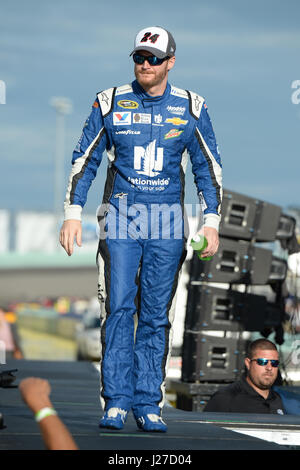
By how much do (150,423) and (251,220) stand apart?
5232 mm

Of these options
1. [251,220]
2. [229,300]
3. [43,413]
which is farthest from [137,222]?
[229,300]

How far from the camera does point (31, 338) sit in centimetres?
4706

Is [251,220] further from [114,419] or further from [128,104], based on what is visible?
[114,419]

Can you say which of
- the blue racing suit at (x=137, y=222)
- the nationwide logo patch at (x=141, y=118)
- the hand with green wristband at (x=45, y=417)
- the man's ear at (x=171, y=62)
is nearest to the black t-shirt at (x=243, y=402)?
Result: the blue racing suit at (x=137, y=222)

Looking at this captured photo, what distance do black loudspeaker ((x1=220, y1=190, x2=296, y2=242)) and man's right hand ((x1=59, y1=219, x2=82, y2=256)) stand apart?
4885 mm

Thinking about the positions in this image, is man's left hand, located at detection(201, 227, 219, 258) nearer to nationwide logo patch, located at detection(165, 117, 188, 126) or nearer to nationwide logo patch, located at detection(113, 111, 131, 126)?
nationwide logo patch, located at detection(165, 117, 188, 126)

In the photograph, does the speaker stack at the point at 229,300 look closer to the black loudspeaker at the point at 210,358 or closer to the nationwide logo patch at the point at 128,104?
the black loudspeaker at the point at 210,358

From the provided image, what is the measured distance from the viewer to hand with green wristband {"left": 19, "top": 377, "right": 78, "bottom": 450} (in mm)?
2760

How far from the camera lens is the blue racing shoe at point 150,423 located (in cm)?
449

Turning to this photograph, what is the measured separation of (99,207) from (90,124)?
439 millimetres

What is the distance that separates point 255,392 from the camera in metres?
7.32

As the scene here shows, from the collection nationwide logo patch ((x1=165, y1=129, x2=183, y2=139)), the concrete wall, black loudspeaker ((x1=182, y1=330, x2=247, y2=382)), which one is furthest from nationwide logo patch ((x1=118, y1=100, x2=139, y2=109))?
the concrete wall
